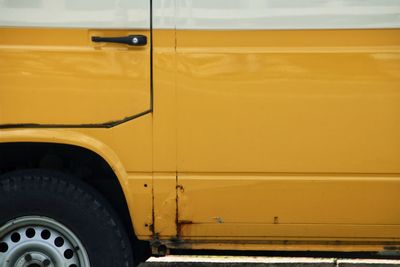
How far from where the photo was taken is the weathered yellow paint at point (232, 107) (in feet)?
11.8

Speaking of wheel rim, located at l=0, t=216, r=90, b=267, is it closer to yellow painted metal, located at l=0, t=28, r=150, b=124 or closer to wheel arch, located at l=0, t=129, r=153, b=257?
wheel arch, located at l=0, t=129, r=153, b=257

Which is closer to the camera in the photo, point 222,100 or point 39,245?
point 222,100

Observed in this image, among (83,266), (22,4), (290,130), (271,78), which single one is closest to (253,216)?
(290,130)

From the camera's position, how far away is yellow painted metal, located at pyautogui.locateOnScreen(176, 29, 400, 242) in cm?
359

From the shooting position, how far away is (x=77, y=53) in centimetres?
362

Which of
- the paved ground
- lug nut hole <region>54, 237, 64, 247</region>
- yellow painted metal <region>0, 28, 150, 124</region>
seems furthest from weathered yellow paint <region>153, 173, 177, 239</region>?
the paved ground

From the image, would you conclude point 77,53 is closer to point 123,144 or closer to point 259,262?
point 123,144

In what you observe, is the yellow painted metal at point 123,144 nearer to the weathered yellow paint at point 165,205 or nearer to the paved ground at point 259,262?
the weathered yellow paint at point 165,205

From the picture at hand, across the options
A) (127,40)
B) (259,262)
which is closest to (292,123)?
(127,40)

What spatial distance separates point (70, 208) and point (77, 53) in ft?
2.86

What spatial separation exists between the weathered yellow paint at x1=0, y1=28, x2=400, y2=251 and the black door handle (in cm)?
3

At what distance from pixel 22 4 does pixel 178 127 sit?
109cm

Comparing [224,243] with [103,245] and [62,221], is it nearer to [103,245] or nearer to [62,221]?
[103,245]

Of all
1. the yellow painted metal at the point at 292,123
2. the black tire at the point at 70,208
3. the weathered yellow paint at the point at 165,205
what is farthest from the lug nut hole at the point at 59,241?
the yellow painted metal at the point at 292,123
